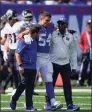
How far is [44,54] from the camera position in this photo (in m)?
13.2

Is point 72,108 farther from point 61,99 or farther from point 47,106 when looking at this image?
point 61,99

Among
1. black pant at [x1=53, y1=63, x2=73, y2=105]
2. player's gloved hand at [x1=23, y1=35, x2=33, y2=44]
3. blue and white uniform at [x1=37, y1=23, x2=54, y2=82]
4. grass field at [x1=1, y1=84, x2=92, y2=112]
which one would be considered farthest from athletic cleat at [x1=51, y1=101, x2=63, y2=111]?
player's gloved hand at [x1=23, y1=35, x2=33, y2=44]

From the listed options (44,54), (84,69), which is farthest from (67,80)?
(84,69)

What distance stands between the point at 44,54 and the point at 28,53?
57 centimetres

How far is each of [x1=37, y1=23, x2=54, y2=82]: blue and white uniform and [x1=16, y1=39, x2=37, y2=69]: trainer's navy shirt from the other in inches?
15.0

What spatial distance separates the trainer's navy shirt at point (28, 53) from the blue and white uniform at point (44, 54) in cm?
38

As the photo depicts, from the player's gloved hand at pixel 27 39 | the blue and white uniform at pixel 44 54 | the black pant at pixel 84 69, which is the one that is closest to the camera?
the player's gloved hand at pixel 27 39

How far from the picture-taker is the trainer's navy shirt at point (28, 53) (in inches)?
500

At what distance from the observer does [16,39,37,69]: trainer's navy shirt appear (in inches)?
500

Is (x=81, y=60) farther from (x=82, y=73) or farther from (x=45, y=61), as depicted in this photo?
(x=45, y=61)

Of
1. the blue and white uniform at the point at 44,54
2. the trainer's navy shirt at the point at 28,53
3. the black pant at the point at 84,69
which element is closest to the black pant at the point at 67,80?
the blue and white uniform at the point at 44,54

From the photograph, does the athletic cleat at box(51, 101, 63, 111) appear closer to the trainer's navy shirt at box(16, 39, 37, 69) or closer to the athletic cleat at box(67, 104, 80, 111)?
the athletic cleat at box(67, 104, 80, 111)

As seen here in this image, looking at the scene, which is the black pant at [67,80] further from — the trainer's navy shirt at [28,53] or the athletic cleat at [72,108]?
the trainer's navy shirt at [28,53]

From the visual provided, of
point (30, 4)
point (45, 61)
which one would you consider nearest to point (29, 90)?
point (45, 61)
